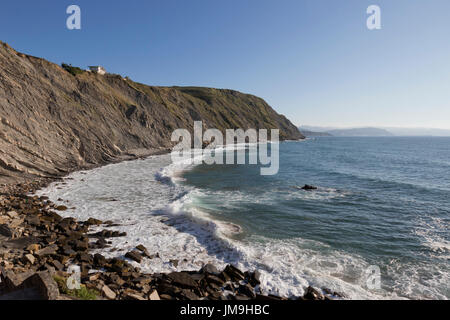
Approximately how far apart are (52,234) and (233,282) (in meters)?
9.61

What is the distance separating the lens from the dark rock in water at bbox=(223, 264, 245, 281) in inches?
388

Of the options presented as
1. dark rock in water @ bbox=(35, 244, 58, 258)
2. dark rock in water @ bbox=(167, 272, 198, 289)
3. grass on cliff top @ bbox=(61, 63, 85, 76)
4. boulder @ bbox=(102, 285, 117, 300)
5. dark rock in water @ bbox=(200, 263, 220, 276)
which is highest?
grass on cliff top @ bbox=(61, 63, 85, 76)

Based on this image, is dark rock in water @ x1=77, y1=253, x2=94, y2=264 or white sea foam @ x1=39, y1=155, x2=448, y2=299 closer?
white sea foam @ x1=39, y1=155, x2=448, y2=299

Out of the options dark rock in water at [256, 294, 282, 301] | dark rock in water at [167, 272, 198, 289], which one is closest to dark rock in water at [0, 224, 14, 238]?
dark rock in water at [167, 272, 198, 289]

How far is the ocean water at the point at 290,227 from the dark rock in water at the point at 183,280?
1.26 meters

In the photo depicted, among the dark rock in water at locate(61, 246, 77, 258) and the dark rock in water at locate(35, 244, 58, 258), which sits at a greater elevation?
the dark rock in water at locate(35, 244, 58, 258)

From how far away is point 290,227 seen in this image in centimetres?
1575

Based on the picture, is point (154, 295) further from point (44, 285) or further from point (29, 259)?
point (29, 259)

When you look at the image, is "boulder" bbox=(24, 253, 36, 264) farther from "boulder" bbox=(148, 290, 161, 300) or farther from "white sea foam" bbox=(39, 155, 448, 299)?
"boulder" bbox=(148, 290, 161, 300)

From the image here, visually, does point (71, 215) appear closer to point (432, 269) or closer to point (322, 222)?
point (322, 222)

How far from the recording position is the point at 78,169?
108 ft

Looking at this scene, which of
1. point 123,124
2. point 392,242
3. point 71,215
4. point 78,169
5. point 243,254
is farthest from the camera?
point 123,124
